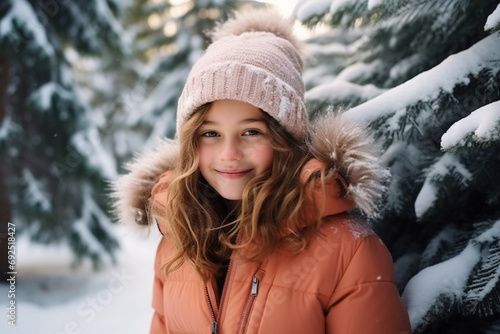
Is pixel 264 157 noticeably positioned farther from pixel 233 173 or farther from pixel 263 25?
pixel 263 25

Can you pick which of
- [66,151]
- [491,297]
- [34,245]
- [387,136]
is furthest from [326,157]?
[34,245]

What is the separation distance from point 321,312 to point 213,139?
88cm

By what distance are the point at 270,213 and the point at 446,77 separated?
3.12 feet

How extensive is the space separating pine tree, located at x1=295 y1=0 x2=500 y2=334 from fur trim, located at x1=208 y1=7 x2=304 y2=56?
0.15 m

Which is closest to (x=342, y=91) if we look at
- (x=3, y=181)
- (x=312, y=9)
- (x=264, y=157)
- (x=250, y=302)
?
(x=312, y=9)

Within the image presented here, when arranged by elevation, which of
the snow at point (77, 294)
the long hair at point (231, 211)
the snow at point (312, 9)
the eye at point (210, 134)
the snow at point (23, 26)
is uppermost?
the snow at point (23, 26)

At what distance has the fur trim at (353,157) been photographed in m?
1.94

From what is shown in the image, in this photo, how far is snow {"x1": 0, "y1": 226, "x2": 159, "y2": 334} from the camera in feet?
14.5

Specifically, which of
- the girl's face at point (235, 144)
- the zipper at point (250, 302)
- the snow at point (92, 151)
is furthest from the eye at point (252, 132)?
the snow at point (92, 151)

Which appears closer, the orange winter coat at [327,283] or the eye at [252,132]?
the orange winter coat at [327,283]

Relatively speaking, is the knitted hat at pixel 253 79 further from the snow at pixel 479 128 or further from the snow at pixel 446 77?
the snow at pixel 479 128

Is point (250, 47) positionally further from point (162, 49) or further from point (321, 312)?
point (162, 49)

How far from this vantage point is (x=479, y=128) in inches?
62.4

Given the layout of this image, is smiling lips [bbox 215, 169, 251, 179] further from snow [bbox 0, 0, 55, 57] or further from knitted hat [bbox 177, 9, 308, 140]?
snow [bbox 0, 0, 55, 57]
